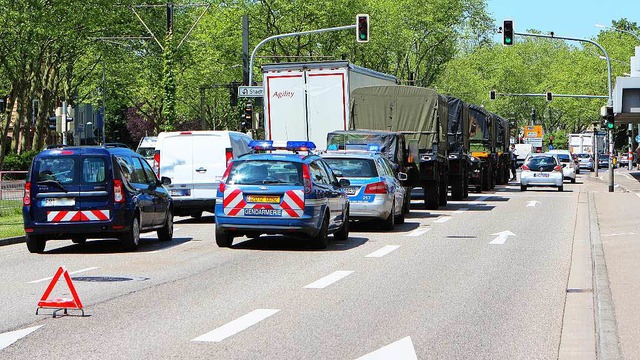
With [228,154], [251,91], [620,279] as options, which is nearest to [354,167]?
[228,154]

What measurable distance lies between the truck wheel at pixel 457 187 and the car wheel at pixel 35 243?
21.6 metres

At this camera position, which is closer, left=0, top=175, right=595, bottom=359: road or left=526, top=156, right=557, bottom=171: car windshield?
left=0, top=175, right=595, bottom=359: road

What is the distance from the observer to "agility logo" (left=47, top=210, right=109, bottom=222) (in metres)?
19.3

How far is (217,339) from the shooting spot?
10.0m

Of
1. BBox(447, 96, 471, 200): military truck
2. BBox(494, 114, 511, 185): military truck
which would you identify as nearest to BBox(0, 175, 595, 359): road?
BBox(447, 96, 471, 200): military truck

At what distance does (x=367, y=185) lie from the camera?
23969 mm

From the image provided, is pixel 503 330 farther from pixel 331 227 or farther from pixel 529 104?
pixel 529 104

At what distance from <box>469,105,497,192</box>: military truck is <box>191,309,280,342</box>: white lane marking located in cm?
3581

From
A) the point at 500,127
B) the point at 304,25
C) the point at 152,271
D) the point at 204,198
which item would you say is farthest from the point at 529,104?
the point at 152,271

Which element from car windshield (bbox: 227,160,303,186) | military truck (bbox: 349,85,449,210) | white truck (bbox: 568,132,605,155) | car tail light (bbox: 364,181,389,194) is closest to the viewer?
car windshield (bbox: 227,160,303,186)

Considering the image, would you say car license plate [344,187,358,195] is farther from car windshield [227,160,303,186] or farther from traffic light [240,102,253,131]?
traffic light [240,102,253,131]

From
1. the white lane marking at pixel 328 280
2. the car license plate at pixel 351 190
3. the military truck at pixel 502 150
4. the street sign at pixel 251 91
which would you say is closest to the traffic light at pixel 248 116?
the street sign at pixel 251 91

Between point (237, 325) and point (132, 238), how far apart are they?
9254 mm

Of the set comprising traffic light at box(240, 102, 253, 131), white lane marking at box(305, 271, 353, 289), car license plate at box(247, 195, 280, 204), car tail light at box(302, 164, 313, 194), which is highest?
traffic light at box(240, 102, 253, 131)
